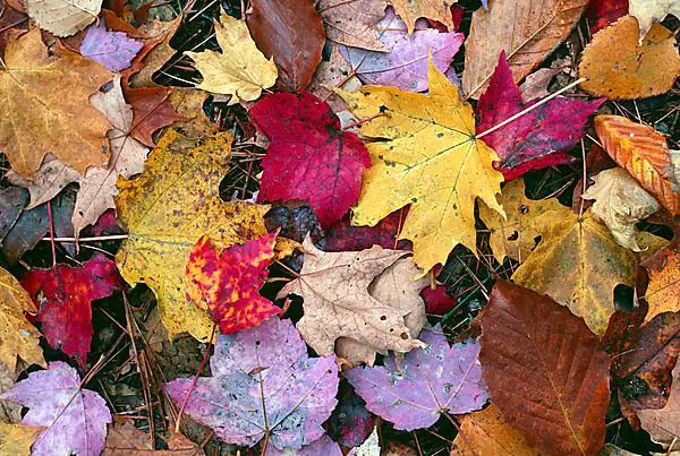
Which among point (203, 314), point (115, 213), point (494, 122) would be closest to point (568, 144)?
point (494, 122)

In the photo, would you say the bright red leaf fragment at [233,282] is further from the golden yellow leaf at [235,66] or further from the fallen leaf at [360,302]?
→ the golden yellow leaf at [235,66]

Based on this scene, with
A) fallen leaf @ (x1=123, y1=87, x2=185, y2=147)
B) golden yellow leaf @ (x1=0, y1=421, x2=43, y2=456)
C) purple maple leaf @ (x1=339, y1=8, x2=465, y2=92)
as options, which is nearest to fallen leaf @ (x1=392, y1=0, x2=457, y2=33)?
purple maple leaf @ (x1=339, y1=8, x2=465, y2=92)

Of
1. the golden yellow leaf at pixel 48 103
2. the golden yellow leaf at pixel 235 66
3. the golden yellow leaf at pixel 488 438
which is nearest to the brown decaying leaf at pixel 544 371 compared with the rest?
the golden yellow leaf at pixel 488 438

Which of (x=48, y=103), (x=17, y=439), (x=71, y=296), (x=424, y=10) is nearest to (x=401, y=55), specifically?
(x=424, y=10)

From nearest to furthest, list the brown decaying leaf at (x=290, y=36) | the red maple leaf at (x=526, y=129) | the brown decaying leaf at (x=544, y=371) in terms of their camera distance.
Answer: the brown decaying leaf at (x=544, y=371), the red maple leaf at (x=526, y=129), the brown decaying leaf at (x=290, y=36)

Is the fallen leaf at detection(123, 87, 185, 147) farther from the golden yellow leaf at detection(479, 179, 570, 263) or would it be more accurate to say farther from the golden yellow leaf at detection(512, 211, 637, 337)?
the golden yellow leaf at detection(512, 211, 637, 337)

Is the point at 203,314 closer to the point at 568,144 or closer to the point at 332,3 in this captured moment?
the point at 332,3

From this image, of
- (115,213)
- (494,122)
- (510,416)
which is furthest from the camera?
(115,213)
